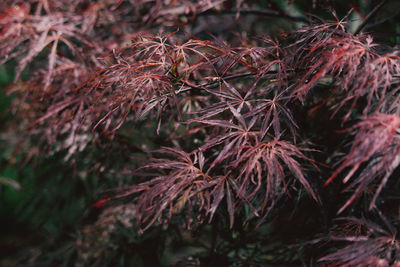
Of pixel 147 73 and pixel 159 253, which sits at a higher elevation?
pixel 147 73

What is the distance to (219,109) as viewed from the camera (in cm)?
83

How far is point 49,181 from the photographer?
1.58 m

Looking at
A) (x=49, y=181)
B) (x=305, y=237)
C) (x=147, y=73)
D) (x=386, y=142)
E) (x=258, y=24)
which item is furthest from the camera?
(x=258, y=24)

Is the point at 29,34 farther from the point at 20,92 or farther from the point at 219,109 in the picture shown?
the point at 219,109

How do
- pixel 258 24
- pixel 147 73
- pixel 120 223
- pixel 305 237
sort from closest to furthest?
1. pixel 147 73
2. pixel 305 237
3. pixel 120 223
4. pixel 258 24

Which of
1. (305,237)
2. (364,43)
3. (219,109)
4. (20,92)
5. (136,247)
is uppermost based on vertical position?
(364,43)

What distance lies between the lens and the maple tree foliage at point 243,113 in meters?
0.72

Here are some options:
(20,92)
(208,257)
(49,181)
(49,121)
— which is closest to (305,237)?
(208,257)

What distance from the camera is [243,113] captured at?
90 cm

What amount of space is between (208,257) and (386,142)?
0.72 meters

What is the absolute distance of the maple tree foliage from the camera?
0.72m

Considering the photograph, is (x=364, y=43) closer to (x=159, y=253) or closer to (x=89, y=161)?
(x=159, y=253)

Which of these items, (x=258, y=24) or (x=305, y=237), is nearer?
(x=305, y=237)

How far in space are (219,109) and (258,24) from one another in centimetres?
151
